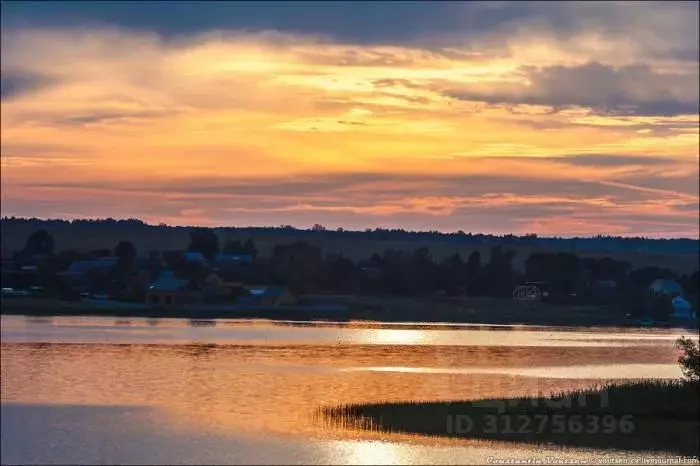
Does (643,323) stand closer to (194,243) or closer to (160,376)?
(194,243)

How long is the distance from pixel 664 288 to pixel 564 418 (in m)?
98.3

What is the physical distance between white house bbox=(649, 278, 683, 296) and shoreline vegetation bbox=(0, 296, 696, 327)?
5.00m

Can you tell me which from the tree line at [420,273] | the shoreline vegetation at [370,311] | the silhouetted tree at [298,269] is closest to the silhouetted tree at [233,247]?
the tree line at [420,273]

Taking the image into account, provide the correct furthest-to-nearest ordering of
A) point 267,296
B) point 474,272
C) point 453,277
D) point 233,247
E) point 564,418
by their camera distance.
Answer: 1. point 233,247
2. point 453,277
3. point 474,272
4. point 267,296
5. point 564,418

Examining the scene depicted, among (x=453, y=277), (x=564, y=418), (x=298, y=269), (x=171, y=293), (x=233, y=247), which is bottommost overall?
(x=564, y=418)

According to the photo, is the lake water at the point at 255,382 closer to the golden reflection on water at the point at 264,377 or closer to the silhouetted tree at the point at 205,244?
the golden reflection on water at the point at 264,377

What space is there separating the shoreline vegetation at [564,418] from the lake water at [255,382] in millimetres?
1213

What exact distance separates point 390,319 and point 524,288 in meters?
16.6

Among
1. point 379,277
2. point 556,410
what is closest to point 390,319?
point 379,277

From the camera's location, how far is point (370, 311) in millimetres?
139875

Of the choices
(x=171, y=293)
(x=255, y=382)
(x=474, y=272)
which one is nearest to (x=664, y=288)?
(x=474, y=272)

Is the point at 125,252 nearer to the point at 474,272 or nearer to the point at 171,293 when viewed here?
the point at 171,293

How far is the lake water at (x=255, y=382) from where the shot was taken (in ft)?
129

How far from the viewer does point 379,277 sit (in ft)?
489
